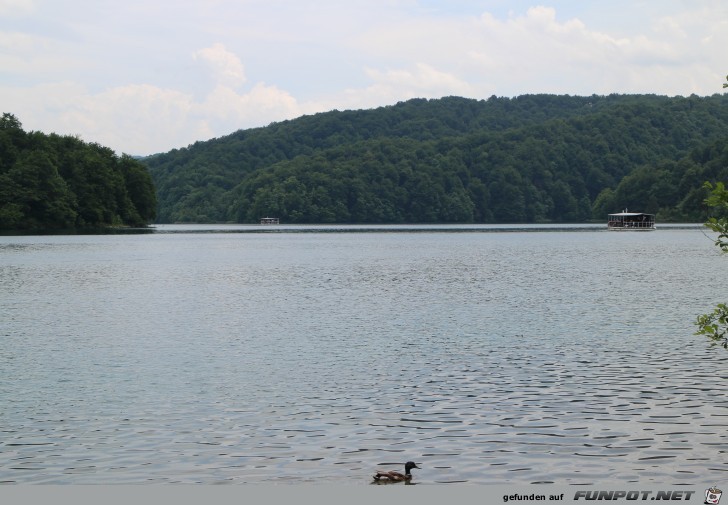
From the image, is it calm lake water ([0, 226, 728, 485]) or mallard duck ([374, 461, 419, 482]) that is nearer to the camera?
mallard duck ([374, 461, 419, 482])

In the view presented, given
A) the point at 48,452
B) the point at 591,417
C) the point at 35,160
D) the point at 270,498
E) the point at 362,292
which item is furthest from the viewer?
the point at 35,160

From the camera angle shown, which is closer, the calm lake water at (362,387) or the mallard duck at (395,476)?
the mallard duck at (395,476)

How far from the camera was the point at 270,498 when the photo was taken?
727 inches

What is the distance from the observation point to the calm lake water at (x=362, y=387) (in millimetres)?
21125

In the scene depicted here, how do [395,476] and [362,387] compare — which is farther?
[362,387]

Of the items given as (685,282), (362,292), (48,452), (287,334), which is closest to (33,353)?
(287,334)

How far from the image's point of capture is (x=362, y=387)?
98.7 ft

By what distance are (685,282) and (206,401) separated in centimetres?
5544

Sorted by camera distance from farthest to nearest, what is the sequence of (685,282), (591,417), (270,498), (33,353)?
(685,282), (33,353), (591,417), (270,498)

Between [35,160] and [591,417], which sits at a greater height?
[35,160]

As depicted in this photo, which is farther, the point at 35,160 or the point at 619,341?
the point at 35,160

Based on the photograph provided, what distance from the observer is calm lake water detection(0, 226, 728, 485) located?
21125 mm

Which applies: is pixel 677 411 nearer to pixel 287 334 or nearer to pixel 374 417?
pixel 374 417

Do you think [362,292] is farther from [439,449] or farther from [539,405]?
[439,449]
